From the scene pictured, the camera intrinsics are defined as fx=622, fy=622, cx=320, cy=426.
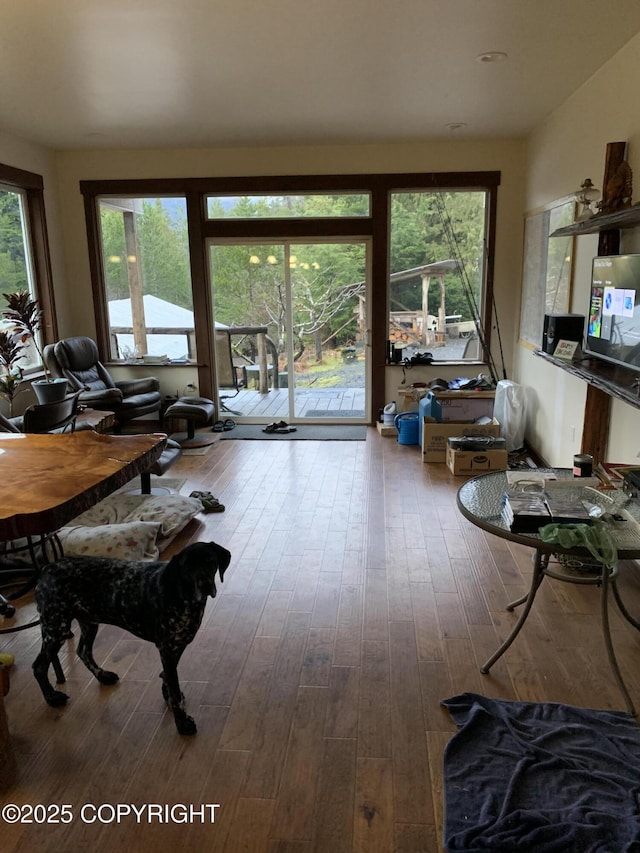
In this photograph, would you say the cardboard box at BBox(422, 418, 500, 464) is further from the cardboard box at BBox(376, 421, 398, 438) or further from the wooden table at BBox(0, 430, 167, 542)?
the wooden table at BBox(0, 430, 167, 542)

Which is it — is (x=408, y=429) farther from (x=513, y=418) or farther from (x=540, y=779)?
(x=540, y=779)

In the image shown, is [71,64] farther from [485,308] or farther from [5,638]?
[485,308]

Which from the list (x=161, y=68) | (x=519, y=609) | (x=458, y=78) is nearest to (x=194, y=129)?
(x=161, y=68)

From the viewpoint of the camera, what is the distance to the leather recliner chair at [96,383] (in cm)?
591

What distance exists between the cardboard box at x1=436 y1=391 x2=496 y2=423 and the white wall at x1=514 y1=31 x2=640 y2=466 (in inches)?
14.4

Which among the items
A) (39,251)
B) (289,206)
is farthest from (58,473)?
(289,206)

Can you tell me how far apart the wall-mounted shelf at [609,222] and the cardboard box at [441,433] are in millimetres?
1806

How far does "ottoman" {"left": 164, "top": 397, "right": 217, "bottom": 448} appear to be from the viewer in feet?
19.6

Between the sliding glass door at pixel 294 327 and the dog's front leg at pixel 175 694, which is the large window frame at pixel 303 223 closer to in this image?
the sliding glass door at pixel 294 327

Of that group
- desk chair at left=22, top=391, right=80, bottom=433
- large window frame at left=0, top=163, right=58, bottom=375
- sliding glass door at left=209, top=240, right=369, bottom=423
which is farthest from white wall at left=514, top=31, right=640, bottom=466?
large window frame at left=0, top=163, right=58, bottom=375

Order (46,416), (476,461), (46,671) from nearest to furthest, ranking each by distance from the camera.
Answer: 1. (46,671)
2. (46,416)
3. (476,461)

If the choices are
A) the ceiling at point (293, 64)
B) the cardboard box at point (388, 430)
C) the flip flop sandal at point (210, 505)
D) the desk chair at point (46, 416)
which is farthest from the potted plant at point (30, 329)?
the cardboard box at point (388, 430)

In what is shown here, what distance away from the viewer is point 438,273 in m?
6.43

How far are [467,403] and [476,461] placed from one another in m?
1.00
